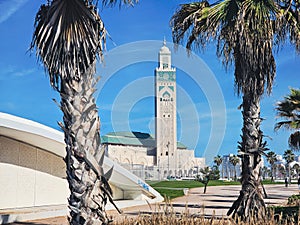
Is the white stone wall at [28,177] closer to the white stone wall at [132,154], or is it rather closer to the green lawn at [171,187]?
the green lawn at [171,187]

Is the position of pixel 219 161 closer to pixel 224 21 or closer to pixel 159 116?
pixel 159 116

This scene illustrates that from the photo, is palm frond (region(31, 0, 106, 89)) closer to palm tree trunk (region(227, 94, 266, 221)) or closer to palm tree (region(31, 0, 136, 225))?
palm tree (region(31, 0, 136, 225))

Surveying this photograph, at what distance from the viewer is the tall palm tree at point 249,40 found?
10094 millimetres

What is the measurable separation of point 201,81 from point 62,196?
37.0ft

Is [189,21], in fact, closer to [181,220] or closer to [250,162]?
[250,162]

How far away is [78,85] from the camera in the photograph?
236 inches

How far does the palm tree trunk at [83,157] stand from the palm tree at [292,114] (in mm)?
14780

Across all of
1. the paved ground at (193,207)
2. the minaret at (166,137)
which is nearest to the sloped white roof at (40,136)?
the paved ground at (193,207)

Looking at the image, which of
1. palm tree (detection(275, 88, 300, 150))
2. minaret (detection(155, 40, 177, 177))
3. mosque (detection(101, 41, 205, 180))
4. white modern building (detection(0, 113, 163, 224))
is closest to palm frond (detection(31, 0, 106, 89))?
white modern building (detection(0, 113, 163, 224))

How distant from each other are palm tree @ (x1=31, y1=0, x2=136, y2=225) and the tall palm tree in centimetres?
476

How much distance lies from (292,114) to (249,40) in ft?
35.3

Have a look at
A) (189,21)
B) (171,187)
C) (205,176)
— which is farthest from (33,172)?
(171,187)

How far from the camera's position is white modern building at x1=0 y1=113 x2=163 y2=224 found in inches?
579

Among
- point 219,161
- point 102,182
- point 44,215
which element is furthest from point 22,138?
point 219,161
